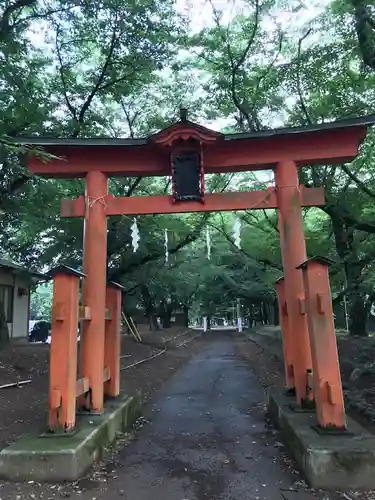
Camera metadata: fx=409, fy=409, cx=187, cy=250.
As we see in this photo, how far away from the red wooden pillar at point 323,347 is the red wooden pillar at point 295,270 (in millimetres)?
854

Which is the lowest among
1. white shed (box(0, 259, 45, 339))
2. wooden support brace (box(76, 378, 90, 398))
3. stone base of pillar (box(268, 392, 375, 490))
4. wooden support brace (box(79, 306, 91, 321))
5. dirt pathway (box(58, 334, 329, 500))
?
dirt pathway (box(58, 334, 329, 500))

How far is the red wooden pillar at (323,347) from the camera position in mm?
5238

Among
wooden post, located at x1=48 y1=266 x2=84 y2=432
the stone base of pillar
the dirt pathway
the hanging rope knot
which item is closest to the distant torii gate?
the hanging rope knot

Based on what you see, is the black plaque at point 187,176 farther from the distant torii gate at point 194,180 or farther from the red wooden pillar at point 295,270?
the red wooden pillar at point 295,270

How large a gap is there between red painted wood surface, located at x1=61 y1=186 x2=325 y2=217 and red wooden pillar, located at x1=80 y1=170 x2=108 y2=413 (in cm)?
17

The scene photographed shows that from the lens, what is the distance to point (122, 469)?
525 centimetres

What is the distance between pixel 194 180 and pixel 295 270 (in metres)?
2.21

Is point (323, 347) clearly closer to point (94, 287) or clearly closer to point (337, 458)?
point (337, 458)

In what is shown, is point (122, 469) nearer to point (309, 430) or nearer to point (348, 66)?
point (309, 430)

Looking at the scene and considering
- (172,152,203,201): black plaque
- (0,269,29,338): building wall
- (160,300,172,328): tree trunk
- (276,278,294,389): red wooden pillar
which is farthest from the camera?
(160,300,172,328): tree trunk

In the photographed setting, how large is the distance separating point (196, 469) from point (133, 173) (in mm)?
4737

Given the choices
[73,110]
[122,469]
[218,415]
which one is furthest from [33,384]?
[73,110]

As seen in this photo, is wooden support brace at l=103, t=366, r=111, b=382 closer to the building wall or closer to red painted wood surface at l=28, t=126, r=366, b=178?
red painted wood surface at l=28, t=126, r=366, b=178

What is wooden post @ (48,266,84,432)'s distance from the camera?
5336 millimetres
